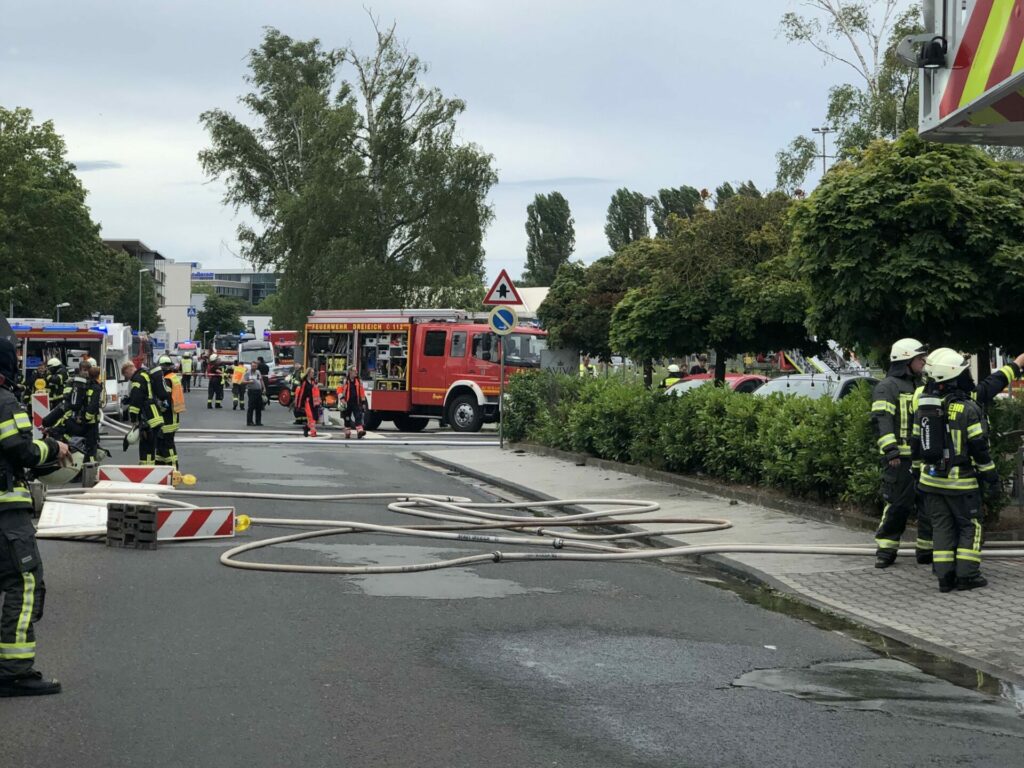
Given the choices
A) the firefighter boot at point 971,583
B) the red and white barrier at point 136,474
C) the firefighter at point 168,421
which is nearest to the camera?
the firefighter boot at point 971,583

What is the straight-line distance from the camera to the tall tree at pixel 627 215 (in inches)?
3784

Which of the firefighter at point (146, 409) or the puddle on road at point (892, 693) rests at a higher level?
→ the firefighter at point (146, 409)

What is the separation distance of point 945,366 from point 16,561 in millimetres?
6220

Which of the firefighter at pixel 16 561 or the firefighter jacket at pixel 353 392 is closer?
the firefighter at pixel 16 561

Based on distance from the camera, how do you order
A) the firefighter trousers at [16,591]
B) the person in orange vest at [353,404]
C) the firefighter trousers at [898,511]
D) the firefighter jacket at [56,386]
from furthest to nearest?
the person in orange vest at [353,404]
the firefighter jacket at [56,386]
the firefighter trousers at [898,511]
the firefighter trousers at [16,591]

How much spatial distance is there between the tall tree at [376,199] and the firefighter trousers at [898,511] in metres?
42.3

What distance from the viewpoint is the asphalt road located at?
5.65m

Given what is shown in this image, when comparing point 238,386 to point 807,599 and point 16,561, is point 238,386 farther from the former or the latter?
point 16,561

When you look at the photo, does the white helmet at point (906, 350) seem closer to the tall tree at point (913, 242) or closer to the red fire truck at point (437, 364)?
the tall tree at point (913, 242)

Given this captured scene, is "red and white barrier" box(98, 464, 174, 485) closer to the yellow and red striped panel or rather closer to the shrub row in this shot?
the shrub row

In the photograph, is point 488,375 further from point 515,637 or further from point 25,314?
point 25,314

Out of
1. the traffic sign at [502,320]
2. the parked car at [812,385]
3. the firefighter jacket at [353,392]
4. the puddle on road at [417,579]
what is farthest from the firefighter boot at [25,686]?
the firefighter jacket at [353,392]

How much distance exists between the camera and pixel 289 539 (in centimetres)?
1191

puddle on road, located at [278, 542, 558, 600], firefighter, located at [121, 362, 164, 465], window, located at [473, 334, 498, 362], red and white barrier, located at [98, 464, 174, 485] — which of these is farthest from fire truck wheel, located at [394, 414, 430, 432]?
puddle on road, located at [278, 542, 558, 600]
